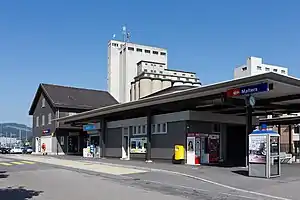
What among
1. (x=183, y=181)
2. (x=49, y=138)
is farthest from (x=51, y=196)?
(x=49, y=138)

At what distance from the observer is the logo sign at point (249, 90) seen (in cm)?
1959

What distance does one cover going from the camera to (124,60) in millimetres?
110188

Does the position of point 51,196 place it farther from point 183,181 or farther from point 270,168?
point 270,168

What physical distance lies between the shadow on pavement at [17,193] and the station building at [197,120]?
37.5 feet

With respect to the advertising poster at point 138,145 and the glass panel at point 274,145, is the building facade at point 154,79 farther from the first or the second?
the glass panel at point 274,145

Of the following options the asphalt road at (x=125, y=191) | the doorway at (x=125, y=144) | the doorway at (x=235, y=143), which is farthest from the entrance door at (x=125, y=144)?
the asphalt road at (x=125, y=191)

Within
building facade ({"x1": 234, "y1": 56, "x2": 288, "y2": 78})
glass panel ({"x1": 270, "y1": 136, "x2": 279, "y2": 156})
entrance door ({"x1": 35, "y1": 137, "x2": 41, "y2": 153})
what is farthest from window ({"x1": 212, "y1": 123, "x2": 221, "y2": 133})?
building facade ({"x1": 234, "y1": 56, "x2": 288, "y2": 78})

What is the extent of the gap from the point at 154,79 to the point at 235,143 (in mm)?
61900

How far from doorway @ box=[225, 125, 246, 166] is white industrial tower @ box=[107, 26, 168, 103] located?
7598cm

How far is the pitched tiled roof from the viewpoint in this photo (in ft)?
183

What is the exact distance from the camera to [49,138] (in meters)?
55.9

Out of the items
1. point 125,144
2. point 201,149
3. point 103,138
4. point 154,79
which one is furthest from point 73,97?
point 154,79

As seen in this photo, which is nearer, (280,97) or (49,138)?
(280,97)

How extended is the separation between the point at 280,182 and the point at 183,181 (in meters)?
3.94
